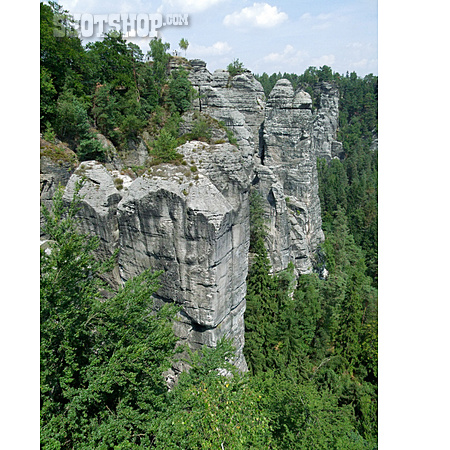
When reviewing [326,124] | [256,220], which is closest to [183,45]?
[256,220]

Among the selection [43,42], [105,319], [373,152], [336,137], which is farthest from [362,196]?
[105,319]

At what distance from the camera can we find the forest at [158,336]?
7906mm

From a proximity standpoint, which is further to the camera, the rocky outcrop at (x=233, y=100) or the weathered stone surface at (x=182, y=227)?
the rocky outcrop at (x=233, y=100)

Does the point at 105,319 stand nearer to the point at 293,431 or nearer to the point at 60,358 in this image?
the point at 60,358

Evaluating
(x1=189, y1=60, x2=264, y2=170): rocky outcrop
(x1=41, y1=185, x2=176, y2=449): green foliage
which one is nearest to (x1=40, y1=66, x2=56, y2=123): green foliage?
(x1=189, y1=60, x2=264, y2=170): rocky outcrop

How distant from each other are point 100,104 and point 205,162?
8.55 m

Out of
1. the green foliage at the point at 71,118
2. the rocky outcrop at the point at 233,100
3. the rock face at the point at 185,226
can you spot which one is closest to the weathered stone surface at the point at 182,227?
the rock face at the point at 185,226

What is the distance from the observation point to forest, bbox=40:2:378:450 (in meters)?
7.91

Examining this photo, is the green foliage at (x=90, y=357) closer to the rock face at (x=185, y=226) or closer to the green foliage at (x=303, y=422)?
the rock face at (x=185, y=226)

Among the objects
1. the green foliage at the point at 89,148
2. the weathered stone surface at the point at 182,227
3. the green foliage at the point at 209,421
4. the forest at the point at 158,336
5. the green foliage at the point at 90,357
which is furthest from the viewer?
the green foliage at the point at 89,148

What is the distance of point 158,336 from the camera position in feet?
30.2

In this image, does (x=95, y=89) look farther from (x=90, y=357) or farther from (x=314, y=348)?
(x=314, y=348)

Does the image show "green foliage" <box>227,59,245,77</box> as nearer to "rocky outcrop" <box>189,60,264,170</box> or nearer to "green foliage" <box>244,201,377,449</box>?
"rocky outcrop" <box>189,60,264,170</box>

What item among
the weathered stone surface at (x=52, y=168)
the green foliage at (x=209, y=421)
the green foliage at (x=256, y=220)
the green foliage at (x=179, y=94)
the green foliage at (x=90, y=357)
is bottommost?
the green foliage at (x=209, y=421)
